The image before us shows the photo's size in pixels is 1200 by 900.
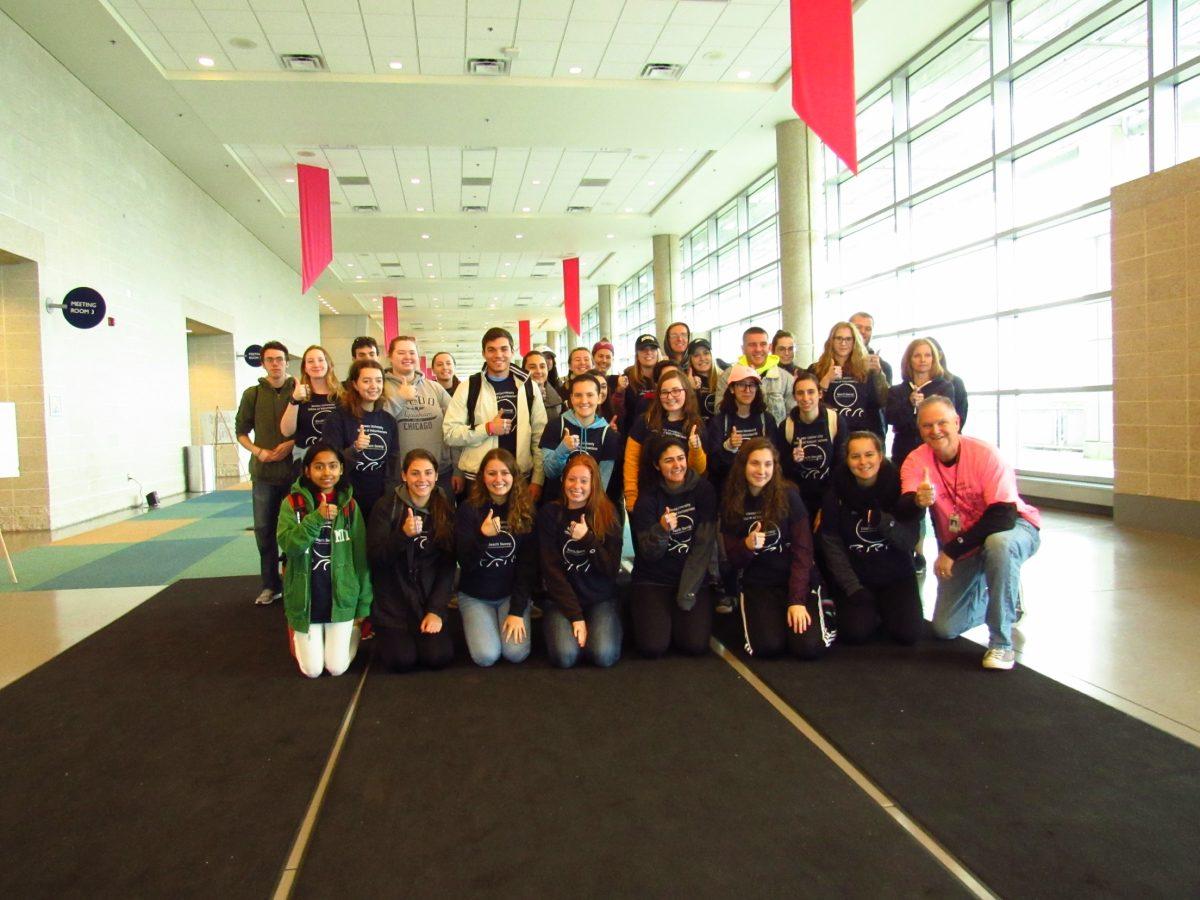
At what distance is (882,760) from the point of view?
2738mm

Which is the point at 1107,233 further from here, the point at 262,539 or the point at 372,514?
the point at 262,539

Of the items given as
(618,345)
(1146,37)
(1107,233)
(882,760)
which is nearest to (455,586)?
(882,760)

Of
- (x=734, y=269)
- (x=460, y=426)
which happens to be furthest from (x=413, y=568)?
(x=734, y=269)

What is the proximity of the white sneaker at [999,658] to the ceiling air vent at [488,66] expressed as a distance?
899 centimetres

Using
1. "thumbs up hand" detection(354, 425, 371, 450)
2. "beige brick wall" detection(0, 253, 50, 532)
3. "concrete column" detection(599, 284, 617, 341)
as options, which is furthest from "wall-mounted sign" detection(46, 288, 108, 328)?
"concrete column" detection(599, 284, 617, 341)

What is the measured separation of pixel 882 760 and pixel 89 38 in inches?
411

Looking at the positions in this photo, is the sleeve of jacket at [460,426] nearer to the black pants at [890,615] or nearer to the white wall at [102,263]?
the black pants at [890,615]

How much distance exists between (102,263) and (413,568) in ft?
28.5

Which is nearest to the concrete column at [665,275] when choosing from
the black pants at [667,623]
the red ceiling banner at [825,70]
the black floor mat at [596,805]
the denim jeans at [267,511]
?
the red ceiling banner at [825,70]

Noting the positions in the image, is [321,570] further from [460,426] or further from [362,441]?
[460,426]

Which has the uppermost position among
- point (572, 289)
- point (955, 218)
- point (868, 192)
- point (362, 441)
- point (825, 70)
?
point (572, 289)

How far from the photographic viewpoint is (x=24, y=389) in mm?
8219

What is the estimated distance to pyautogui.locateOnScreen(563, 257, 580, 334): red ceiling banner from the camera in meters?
22.0

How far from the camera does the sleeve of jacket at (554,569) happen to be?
3867 mm
